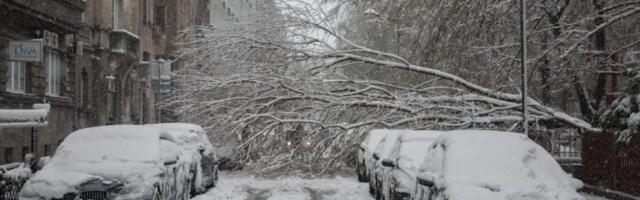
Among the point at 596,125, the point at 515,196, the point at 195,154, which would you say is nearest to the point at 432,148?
the point at 515,196

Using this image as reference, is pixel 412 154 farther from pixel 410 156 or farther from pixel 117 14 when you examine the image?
pixel 117 14

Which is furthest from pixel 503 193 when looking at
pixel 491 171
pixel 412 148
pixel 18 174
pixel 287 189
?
pixel 287 189

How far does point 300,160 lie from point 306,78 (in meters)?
2.23

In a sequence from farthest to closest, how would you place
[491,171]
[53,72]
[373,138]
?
[53,72] → [373,138] → [491,171]

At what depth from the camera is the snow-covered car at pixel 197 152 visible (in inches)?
691

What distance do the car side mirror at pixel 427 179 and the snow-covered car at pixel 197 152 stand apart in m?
8.07

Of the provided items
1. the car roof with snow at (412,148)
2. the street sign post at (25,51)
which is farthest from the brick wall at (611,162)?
the street sign post at (25,51)

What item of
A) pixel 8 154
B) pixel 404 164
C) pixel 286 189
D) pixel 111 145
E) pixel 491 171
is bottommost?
pixel 286 189

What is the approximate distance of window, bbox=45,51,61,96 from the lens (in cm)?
2594

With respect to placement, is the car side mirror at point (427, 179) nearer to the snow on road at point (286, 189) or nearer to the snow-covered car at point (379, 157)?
the snow-covered car at point (379, 157)

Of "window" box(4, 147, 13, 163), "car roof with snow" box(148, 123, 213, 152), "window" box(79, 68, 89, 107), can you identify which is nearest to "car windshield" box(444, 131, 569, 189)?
"car roof with snow" box(148, 123, 213, 152)

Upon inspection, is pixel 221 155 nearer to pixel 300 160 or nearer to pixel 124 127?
pixel 300 160

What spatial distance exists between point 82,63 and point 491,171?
2335 centimetres

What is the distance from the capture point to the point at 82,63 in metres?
30.2
